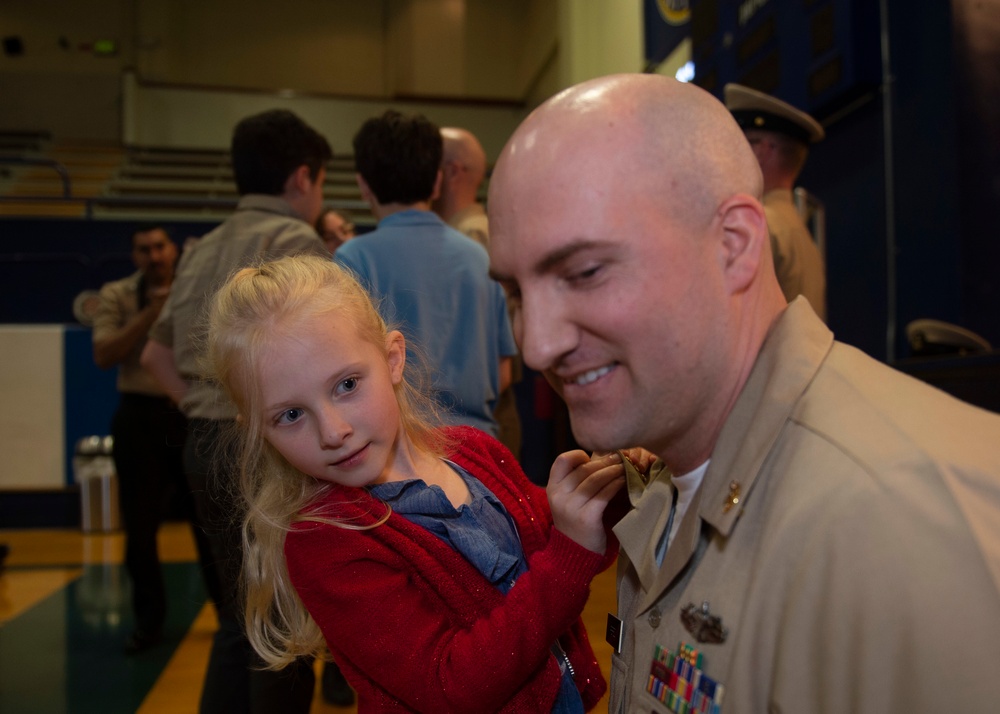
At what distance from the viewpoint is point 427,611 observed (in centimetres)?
109

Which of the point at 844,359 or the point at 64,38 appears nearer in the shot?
the point at 844,359

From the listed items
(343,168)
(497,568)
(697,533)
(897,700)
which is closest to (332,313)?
(497,568)

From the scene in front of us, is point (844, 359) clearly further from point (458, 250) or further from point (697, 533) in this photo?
point (458, 250)

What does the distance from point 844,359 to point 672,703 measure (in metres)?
0.37

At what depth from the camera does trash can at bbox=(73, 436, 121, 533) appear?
5699 mm

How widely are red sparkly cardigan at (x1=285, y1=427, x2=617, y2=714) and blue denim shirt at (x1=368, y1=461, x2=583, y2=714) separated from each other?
0.08ft

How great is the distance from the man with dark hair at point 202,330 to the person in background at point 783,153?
55.1 inches

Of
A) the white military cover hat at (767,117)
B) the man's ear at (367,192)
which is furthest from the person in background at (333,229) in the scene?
the white military cover hat at (767,117)

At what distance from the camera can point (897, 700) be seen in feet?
1.90

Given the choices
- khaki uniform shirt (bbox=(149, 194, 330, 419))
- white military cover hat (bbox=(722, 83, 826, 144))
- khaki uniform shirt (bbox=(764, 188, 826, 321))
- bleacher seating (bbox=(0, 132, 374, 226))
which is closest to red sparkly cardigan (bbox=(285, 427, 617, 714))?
khaki uniform shirt (bbox=(149, 194, 330, 419))

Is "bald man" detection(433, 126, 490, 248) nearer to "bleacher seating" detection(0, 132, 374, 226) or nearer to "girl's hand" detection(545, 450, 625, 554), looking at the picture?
"girl's hand" detection(545, 450, 625, 554)

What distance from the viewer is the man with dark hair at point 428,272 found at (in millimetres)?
2000

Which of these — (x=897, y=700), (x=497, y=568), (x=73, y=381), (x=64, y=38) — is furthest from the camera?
(x=64, y=38)

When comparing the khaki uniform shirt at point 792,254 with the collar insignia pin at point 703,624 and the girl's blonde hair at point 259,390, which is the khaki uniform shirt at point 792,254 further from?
the collar insignia pin at point 703,624
